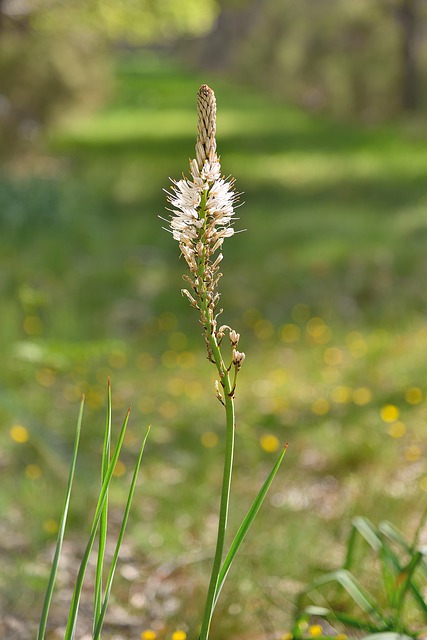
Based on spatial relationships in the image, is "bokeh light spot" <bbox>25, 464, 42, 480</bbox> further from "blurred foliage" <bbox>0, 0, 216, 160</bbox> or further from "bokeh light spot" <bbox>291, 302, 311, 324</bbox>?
"blurred foliage" <bbox>0, 0, 216, 160</bbox>

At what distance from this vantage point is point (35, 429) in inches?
114

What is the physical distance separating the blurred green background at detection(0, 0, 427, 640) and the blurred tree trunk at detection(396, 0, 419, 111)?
61 millimetres

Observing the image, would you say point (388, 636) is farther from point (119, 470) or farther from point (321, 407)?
point (321, 407)

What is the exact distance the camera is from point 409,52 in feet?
61.6

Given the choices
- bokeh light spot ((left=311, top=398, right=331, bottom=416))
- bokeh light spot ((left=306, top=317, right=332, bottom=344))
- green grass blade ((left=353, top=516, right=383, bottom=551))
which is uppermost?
bokeh light spot ((left=306, top=317, right=332, bottom=344))

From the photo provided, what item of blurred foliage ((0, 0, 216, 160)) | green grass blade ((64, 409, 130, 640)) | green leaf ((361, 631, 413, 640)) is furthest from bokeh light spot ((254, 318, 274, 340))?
blurred foliage ((0, 0, 216, 160))

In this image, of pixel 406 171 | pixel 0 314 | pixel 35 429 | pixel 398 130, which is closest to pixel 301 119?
pixel 398 130

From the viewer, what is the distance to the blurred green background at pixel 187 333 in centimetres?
331

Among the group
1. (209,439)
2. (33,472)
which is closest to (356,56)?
(209,439)

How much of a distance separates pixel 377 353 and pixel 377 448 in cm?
159

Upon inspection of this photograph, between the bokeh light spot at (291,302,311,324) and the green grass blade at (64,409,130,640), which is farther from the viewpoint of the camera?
the bokeh light spot at (291,302,311,324)

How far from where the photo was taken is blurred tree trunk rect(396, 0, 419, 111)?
18094 mm

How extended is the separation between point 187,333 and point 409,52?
14039 mm

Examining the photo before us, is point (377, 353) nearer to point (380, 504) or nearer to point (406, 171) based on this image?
point (380, 504)
